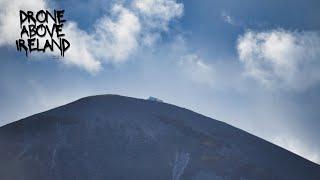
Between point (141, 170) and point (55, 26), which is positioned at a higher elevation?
point (55, 26)

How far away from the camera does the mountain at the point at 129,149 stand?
94.2 m

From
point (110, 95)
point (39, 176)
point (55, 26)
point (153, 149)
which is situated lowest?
point (39, 176)

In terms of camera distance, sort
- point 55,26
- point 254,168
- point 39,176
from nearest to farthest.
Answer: point 55,26 → point 39,176 → point 254,168

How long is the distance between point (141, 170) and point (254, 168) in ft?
91.9

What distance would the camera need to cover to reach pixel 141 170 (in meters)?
96.9

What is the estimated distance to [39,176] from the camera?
8931cm

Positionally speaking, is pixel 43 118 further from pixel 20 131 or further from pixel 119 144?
pixel 119 144

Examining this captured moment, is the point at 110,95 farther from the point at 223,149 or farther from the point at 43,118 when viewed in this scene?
the point at 223,149

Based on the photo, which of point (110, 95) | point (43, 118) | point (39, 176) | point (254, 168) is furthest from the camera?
point (110, 95)

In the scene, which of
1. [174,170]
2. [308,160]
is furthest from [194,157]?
[308,160]

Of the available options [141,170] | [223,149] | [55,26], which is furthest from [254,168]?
[55,26]

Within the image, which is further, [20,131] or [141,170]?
[20,131]

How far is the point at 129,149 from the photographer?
338 ft

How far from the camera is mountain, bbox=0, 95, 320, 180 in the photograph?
9425cm
